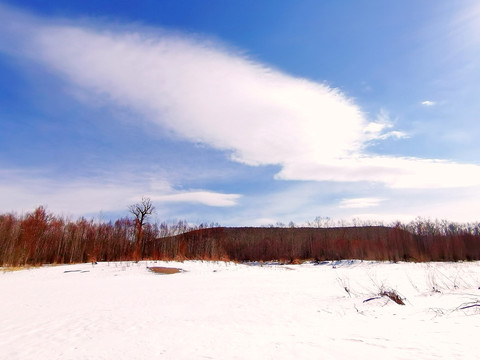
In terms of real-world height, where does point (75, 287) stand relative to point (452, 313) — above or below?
below

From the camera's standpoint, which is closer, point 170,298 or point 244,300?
point 244,300

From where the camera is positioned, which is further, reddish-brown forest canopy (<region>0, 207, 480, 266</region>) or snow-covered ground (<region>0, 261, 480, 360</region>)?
reddish-brown forest canopy (<region>0, 207, 480, 266</region>)

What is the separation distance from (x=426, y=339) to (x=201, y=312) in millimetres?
5903

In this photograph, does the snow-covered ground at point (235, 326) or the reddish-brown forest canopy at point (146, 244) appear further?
the reddish-brown forest canopy at point (146, 244)

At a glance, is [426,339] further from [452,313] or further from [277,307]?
[277,307]

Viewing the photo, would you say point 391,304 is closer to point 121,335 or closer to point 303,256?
point 121,335

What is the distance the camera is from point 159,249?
4428cm

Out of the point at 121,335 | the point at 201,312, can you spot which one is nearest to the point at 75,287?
the point at 201,312

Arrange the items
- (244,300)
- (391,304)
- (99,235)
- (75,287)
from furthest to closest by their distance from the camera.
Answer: (99,235), (75,287), (244,300), (391,304)

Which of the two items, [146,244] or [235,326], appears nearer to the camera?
[235,326]

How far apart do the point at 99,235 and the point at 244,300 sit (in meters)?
36.0

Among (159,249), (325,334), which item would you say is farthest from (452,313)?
(159,249)

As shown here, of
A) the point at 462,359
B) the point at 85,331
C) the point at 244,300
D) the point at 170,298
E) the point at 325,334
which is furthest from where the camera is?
the point at 170,298

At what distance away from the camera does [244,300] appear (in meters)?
10.6
